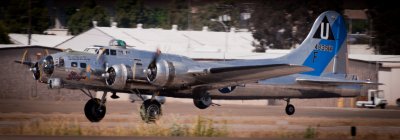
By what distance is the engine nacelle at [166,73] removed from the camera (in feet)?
97.4

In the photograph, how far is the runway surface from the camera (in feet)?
87.4

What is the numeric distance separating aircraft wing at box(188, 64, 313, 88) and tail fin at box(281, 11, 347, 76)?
522 cm

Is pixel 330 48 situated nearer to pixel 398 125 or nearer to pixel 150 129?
pixel 398 125

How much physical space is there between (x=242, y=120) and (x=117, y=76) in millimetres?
7404

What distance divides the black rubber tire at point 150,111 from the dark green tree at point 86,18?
57.4 meters

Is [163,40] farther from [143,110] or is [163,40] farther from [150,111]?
[150,111]

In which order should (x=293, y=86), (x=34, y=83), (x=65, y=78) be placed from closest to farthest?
(x=65, y=78) < (x=293, y=86) < (x=34, y=83)

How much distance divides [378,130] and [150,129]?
33.0 ft

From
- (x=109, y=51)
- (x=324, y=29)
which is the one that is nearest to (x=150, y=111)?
(x=109, y=51)

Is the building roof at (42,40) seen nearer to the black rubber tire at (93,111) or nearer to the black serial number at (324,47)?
the black serial number at (324,47)

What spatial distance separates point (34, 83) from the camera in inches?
1949

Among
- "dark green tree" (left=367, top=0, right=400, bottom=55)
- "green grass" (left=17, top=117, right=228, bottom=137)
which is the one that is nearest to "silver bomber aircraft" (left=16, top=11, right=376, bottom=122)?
"green grass" (left=17, top=117, right=228, bottom=137)

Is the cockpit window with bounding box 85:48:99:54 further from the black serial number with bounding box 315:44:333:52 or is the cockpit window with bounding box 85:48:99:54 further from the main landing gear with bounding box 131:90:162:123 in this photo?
the black serial number with bounding box 315:44:333:52

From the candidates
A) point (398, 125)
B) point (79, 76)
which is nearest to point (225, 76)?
point (79, 76)
